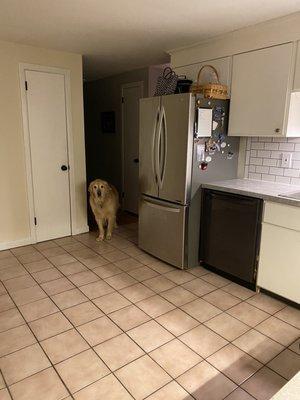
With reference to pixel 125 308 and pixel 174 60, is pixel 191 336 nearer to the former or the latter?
pixel 125 308

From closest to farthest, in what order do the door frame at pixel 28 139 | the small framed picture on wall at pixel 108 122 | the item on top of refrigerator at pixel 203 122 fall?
the item on top of refrigerator at pixel 203 122 < the door frame at pixel 28 139 < the small framed picture on wall at pixel 108 122

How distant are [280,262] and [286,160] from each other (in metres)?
1.00

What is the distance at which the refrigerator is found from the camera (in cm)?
281

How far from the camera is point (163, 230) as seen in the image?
3.20m

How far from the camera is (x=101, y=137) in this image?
5.76 meters

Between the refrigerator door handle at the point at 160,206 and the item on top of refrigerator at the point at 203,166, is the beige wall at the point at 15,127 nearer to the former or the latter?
the refrigerator door handle at the point at 160,206

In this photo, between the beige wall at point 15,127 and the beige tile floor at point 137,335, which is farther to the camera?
the beige wall at point 15,127

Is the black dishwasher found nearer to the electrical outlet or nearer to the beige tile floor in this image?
the beige tile floor

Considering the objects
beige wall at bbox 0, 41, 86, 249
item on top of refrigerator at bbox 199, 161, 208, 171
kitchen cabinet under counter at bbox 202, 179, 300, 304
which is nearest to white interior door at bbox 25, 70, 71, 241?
beige wall at bbox 0, 41, 86, 249

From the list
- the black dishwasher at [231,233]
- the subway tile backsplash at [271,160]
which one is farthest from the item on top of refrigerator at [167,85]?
the black dishwasher at [231,233]

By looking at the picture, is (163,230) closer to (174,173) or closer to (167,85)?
(174,173)

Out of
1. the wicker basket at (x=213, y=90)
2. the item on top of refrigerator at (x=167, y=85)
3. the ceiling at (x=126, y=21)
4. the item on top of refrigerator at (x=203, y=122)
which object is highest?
the ceiling at (x=126, y=21)

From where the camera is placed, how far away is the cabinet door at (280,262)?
2355mm

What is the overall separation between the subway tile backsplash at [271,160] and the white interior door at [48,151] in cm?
223
